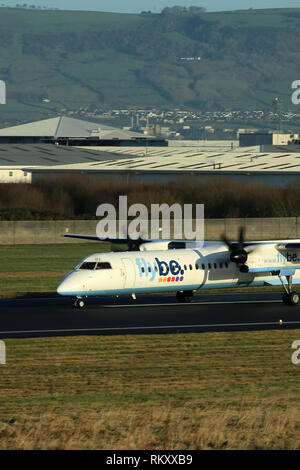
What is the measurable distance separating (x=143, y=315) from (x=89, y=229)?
119 feet

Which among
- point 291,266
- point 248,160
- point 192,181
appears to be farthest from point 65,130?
point 291,266

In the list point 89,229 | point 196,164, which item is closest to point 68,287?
point 89,229

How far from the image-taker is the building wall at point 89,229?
73750 mm

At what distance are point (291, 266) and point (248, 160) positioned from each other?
61.5 m

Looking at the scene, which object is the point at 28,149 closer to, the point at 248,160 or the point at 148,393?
the point at 248,160

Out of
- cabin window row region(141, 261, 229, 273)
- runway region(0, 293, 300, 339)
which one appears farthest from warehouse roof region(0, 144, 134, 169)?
cabin window row region(141, 261, 229, 273)

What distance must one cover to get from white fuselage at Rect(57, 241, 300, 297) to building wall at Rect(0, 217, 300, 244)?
29.1 meters

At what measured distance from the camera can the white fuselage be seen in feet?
131

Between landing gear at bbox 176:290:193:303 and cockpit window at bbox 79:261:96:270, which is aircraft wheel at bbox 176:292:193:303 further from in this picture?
cockpit window at bbox 79:261:96:270

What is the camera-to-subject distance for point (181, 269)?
139 ft

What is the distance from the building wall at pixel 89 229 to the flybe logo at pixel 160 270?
30065mm

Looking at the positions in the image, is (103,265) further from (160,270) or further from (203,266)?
(203,266)

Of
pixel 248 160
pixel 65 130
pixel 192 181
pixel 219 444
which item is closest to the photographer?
pixel 219 444

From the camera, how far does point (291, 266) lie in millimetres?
44750
